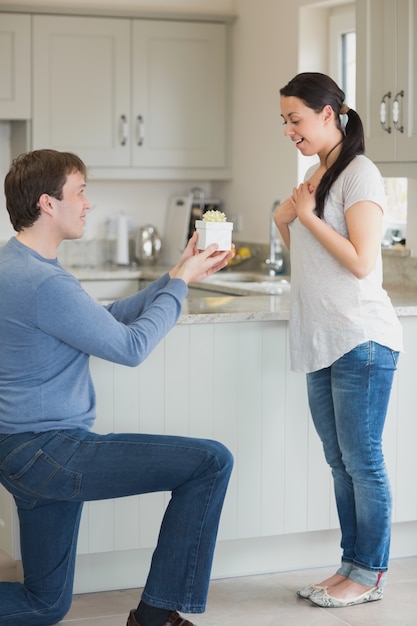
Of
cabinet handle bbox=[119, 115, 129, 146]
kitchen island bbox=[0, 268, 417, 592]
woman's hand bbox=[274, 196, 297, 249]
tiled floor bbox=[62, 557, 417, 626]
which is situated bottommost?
tiled floor bbox=[62, 557, 417, 626]

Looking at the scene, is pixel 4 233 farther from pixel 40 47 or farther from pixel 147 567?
pixel 147 567

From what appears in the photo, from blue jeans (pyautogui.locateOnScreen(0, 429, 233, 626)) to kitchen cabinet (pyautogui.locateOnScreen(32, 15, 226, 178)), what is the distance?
9.79 ft

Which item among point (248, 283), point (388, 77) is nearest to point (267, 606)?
point (388, 77)

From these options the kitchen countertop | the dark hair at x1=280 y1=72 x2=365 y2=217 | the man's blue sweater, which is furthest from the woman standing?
the man's blue sweater

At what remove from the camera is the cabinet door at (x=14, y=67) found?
5152 mm

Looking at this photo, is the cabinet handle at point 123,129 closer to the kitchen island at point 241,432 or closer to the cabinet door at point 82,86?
the cabinet door at point 82,86

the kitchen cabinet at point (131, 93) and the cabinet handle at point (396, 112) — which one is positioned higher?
the kitchen cabinet at point (131, 93)

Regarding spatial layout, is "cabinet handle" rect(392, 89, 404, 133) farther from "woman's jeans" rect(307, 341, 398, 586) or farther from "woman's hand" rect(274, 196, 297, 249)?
"woman's jeans" rect(307, 341, 398, 586)

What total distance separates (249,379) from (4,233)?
2.67 m

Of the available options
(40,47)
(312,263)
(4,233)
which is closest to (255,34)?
(40,47)

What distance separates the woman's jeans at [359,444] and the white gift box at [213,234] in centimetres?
45

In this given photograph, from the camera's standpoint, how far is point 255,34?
17.6 feet

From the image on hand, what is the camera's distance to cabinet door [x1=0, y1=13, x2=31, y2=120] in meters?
5.15

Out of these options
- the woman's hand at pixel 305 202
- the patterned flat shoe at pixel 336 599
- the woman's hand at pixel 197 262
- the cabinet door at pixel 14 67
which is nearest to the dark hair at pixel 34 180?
the woman's hand at pixel 197 262
